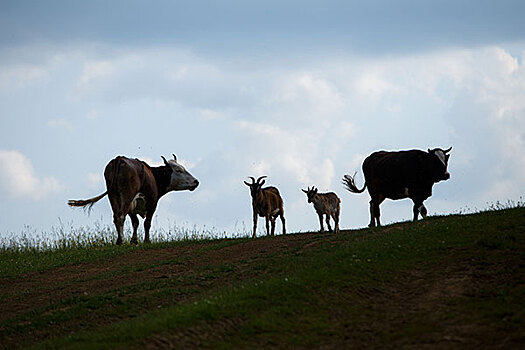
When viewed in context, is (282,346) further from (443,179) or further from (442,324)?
(443,179)

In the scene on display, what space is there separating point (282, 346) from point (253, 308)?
1611 millimetres

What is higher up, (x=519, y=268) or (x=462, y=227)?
(x=462, y=227)

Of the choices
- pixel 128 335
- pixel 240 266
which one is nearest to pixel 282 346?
pixel 128 335

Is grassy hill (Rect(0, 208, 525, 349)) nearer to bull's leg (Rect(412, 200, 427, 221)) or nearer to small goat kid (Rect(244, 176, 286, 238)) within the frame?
bull's leg (Rect(412, 200, 427, 221))

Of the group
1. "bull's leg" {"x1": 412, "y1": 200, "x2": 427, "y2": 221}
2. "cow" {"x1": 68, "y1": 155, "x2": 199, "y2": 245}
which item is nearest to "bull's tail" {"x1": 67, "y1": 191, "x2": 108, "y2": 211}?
"cow" {"x1": 68, "y1": 155, "x2": 199, "y2": 245}

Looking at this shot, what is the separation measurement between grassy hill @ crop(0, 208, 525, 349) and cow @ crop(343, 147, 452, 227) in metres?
2.14

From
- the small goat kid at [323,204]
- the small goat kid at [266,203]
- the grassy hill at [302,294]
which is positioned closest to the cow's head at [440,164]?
the grassy hill at [302,294]

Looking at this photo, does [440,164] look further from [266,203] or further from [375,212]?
[266,203]

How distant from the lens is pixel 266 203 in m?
26.9

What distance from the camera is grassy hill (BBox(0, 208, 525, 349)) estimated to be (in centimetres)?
1108

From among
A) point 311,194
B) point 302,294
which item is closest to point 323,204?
point 311,194

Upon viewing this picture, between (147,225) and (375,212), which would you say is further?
(147,225)

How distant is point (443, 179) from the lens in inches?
905

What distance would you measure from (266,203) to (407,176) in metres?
5.89
